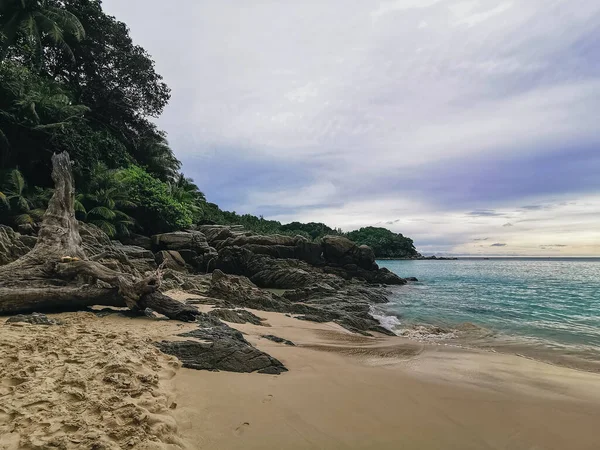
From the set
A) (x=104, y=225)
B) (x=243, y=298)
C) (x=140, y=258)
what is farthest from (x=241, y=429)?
(x=104, y=225)

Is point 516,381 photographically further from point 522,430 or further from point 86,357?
point 86,357

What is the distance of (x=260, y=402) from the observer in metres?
3.43

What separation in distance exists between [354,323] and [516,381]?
589cm

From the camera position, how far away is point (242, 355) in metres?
4.57

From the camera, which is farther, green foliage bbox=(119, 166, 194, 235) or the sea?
green foliage bbox=(119, 166, 194, 235)

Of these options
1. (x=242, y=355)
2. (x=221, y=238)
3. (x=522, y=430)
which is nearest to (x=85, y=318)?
(x=242, y=355)

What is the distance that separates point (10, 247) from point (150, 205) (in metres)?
14.4

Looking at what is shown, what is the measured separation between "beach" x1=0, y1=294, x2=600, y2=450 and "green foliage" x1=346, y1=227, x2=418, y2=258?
259ft

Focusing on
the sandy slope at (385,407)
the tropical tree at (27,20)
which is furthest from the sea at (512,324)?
the tropical tree at (27,20)

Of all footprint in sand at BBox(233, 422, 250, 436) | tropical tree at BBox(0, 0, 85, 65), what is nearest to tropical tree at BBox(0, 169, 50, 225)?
tropical tree at BBox(0, 0, 85, 65)

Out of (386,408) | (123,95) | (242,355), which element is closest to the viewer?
(386,408)

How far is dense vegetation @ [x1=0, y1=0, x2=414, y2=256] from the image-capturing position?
53.7 feet

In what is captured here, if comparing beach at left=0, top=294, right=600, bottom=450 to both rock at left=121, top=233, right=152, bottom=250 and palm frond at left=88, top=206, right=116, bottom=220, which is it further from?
rock at left=121, top=233, right=152, bottom=250

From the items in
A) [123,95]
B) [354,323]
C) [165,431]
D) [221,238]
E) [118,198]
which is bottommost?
[354,323]
